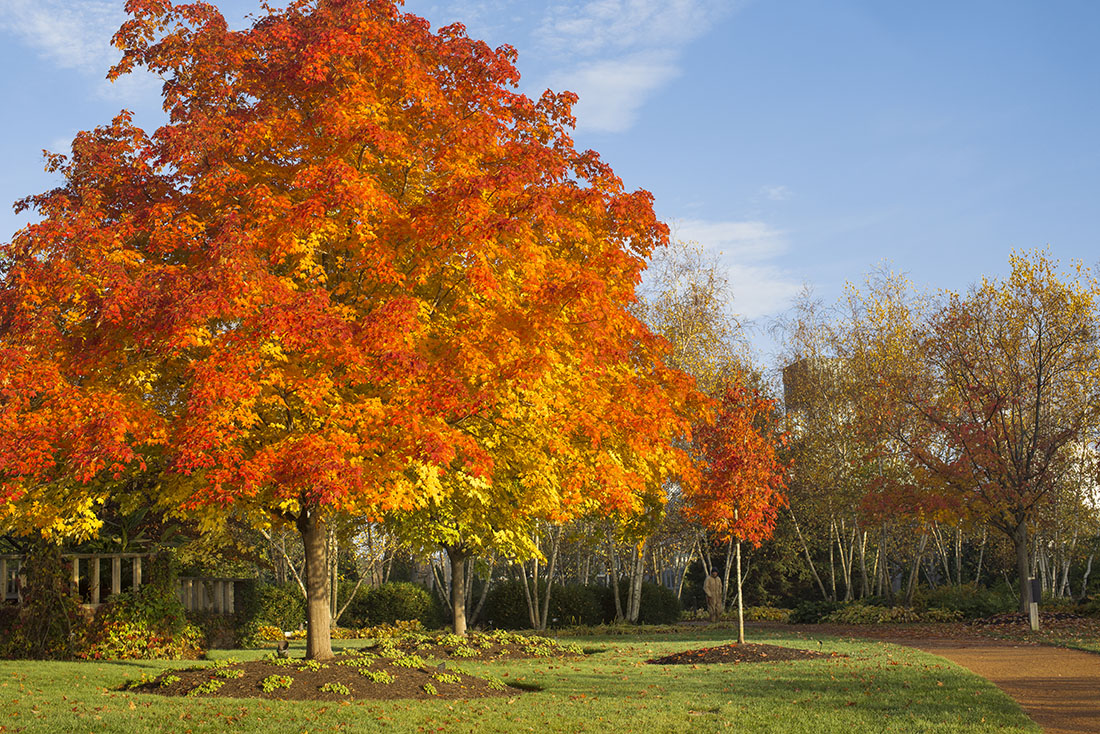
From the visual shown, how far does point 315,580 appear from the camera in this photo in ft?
41.7

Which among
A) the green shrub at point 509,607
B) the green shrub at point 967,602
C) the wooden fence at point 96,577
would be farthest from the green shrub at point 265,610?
the green shrub at point 967,602

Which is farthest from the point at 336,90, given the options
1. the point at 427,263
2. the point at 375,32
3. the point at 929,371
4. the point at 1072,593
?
the point at 1072,593

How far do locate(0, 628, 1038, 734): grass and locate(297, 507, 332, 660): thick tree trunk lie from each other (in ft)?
8.14

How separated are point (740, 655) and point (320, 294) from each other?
30.1 ft

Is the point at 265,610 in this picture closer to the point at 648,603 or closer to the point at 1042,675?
the point at 648,603

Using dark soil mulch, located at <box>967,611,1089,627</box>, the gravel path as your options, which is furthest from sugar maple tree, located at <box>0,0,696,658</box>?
dark soil mulch, located at <box>967,611,1089,627</box>

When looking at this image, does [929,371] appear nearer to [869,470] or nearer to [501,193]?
[869,470]

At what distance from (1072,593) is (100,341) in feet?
113

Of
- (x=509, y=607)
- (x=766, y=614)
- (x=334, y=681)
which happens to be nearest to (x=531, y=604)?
(x=509, y=607)

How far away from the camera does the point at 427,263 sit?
11.2 m

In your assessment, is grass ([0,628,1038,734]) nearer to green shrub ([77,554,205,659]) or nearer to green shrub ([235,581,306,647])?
green shrub ([77,554,205,659])

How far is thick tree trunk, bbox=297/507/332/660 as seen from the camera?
41.2 ft

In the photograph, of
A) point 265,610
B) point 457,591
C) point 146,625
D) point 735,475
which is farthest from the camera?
point 265,610

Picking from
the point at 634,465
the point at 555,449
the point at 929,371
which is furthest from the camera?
the point at 929,371
